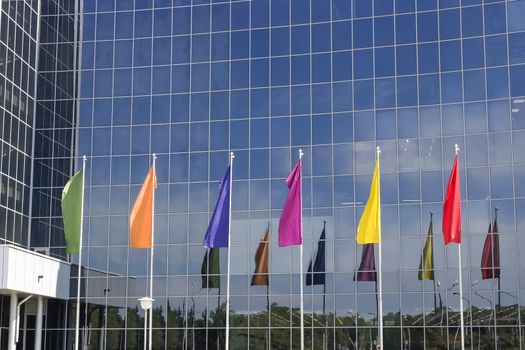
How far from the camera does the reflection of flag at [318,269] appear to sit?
53.1 m

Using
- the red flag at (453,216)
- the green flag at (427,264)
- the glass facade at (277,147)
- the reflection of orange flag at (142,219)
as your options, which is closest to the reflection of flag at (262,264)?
the glass facade at (277,147)

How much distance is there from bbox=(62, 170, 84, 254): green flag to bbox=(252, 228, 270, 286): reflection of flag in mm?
11811

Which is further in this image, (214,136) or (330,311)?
(214,136)

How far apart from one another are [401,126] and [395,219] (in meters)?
5.63

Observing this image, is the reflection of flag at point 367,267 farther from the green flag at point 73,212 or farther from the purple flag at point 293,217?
the green flag at point 73,212

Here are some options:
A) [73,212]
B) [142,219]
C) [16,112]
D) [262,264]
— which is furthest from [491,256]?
[16,112]

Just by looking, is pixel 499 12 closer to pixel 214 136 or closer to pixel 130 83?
pixel 214 136

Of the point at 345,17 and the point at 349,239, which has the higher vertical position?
the point at 345,17

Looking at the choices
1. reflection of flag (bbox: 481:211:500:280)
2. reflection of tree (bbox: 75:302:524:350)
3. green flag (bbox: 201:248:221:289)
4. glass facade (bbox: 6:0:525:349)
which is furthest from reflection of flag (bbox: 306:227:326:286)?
reflection of flag (bbox: 481:211:500:280)

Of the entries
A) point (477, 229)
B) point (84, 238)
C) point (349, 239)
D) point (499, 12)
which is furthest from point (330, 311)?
point (499, 12)

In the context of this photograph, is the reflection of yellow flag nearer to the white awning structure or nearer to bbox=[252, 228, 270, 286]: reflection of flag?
bbox=[252, 228, 270, 286]: reflection of flag

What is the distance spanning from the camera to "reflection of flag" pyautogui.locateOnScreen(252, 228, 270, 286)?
2120 inches

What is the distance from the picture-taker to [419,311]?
168 ft

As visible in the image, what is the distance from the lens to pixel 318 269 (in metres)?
53.2
